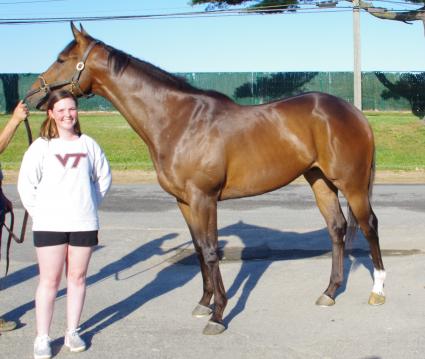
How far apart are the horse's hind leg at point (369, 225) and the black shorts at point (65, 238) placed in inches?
96.9

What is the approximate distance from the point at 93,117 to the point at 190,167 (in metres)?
25.0

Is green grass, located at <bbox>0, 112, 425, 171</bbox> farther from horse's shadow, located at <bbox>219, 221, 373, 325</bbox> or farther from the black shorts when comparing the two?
the black shorts

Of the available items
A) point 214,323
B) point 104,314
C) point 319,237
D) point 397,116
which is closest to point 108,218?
point 319,237

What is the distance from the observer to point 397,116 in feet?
97.0

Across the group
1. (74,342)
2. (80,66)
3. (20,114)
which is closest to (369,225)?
(74,342)

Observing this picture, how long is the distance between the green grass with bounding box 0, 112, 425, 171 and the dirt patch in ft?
2.47

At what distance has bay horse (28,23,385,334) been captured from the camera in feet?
17.4

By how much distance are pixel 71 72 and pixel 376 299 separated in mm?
3361

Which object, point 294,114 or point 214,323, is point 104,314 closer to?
point 214,323

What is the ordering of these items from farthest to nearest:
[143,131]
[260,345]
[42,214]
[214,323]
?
[143,131] → [214,323] → [260,345] → [42,214]

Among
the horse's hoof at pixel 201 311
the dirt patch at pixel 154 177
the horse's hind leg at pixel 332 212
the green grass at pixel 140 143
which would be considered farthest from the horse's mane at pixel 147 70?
the green grass at pixel 140 143

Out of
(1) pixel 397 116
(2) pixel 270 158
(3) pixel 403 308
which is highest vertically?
(2) pixel 270 158

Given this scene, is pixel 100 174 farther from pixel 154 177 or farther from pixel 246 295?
pixel 154 177

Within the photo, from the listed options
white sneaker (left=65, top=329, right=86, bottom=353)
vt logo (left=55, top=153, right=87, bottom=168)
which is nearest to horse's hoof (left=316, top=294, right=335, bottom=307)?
white sneaker (left=65, top=329, right=86, bottom=353)
